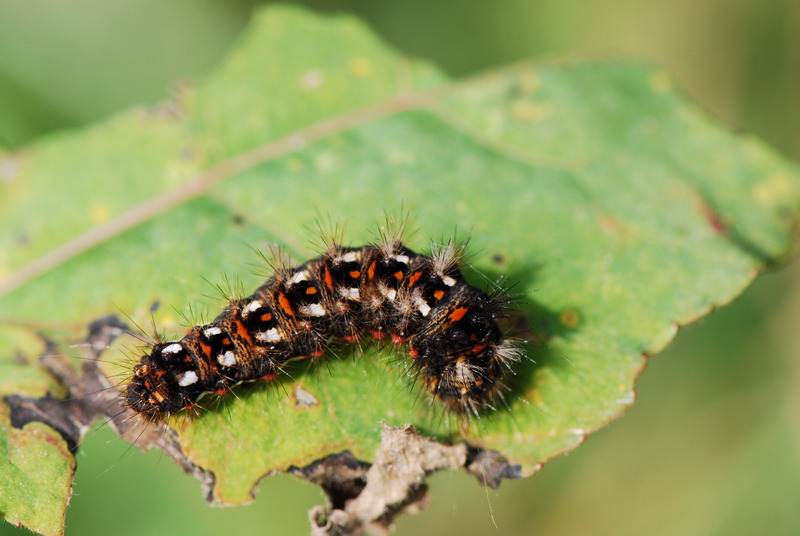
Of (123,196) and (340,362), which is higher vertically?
(123,196)

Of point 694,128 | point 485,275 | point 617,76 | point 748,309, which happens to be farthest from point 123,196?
point 748,309

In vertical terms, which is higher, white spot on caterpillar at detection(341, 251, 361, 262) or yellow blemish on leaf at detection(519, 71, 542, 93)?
yellow blemish on leaf at detection(519, 71, 542, 93)

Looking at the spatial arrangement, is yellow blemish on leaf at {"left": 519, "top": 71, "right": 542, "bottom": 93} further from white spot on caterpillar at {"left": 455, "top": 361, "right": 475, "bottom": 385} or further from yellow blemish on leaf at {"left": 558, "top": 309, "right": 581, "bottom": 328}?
white spot on caterpillar at {"left": 455, "top": 361, "right": 475, "bottom": 385}

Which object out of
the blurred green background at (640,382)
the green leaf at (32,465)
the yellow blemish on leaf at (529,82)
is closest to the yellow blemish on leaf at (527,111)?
the yellow blemish on leaf at (529,82)

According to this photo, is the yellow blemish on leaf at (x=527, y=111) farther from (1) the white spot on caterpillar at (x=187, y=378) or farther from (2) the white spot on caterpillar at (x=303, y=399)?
(1) the white spot on caterpillar at (x=187, y=378)

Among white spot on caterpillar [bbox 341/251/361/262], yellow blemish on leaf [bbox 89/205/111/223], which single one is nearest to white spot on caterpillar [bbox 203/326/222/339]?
white spot on caterpillar [bbox 341/251/361/262]

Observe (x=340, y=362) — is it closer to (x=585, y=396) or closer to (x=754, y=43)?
(x=585, y=396)
